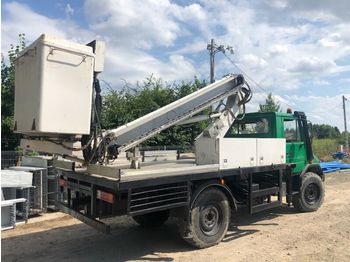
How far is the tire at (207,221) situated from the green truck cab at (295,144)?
8.23ft

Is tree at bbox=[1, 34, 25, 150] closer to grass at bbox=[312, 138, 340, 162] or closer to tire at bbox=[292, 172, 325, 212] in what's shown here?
tire at bbox=[292, 172, 325, 212]

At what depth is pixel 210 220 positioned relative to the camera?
23.8 feet

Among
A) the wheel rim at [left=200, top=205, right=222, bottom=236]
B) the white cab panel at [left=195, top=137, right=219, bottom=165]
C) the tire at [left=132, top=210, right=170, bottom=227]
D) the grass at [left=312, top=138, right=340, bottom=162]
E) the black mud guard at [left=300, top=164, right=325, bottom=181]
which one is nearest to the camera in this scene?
the wheel rim at [left=200, top=205, right=222, bottom=236]

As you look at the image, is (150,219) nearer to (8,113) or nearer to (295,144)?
(295,144)

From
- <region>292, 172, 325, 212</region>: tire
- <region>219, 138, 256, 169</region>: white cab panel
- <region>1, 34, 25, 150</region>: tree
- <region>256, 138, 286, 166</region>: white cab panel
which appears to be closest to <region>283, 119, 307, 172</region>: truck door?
<region>292, 172, 325, 212</region>: tire

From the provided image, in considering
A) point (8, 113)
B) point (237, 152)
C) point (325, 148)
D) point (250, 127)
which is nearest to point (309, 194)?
point (250, 127)

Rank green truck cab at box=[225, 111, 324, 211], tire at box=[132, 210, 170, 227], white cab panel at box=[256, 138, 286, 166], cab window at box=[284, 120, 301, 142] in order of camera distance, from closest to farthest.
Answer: white cab panel at box=[256, 138, 286, 166] → tire at box=[132, 210, 170, 227] → green truck cab at box=[225, 111, 324, 211] → cab window at box=[284, 120, 301, 142]

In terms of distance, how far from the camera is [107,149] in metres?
6.52

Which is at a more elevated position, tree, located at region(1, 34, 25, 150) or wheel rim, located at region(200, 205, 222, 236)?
tree, located at region(1, 34, 25, 150)

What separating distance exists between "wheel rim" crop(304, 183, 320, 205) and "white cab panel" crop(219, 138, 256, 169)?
267 centimetres

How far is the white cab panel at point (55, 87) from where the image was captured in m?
5.34

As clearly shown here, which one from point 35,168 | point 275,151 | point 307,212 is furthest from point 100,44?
point 307,212

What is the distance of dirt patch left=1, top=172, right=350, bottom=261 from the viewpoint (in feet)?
22.0

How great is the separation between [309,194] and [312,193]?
0.14m
